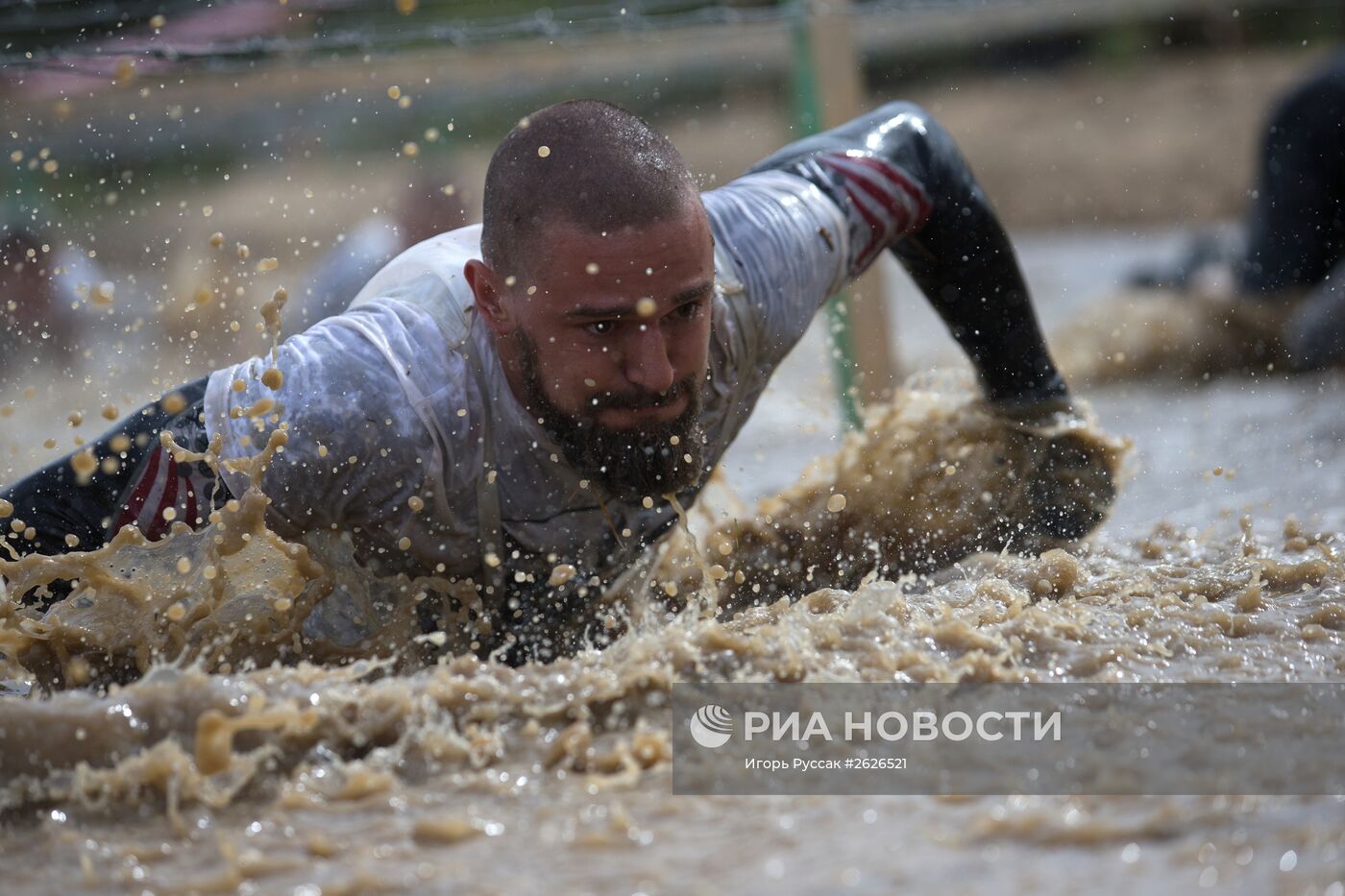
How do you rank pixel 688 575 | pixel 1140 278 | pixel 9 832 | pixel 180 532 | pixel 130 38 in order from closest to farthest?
pixel 9 832 → pixel 180 532 → pixel 688 575 → pixel 130 38 → pixel 1140 278

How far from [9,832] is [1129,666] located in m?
1.73

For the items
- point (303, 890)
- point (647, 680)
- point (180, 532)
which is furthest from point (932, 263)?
point (303, 890)

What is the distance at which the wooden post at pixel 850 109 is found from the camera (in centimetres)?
512

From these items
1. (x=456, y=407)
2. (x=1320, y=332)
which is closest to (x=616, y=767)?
(x=456, y=407)

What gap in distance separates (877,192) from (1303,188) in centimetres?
370

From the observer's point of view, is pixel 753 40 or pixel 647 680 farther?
pixel 753 40

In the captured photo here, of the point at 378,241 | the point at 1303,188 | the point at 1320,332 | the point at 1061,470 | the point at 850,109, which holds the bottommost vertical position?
the point at 1320,332

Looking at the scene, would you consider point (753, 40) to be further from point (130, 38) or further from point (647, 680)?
point (647, 680)

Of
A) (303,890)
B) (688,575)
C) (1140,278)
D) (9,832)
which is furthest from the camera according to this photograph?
(1140,278)

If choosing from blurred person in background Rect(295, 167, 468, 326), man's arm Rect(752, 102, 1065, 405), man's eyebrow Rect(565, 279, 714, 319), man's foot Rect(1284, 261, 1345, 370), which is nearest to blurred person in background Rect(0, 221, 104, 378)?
blurred person in background Rect(295, 167, 468, 326)

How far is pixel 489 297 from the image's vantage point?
276cm

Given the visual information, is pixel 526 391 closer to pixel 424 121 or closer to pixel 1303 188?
pixel 1303 188

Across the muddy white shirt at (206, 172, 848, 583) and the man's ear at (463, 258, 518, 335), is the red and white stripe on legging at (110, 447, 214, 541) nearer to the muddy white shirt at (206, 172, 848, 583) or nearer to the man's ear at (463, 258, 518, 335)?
the muddy white shirt at (206, 172, 848, 583)

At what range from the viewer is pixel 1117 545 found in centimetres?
341
